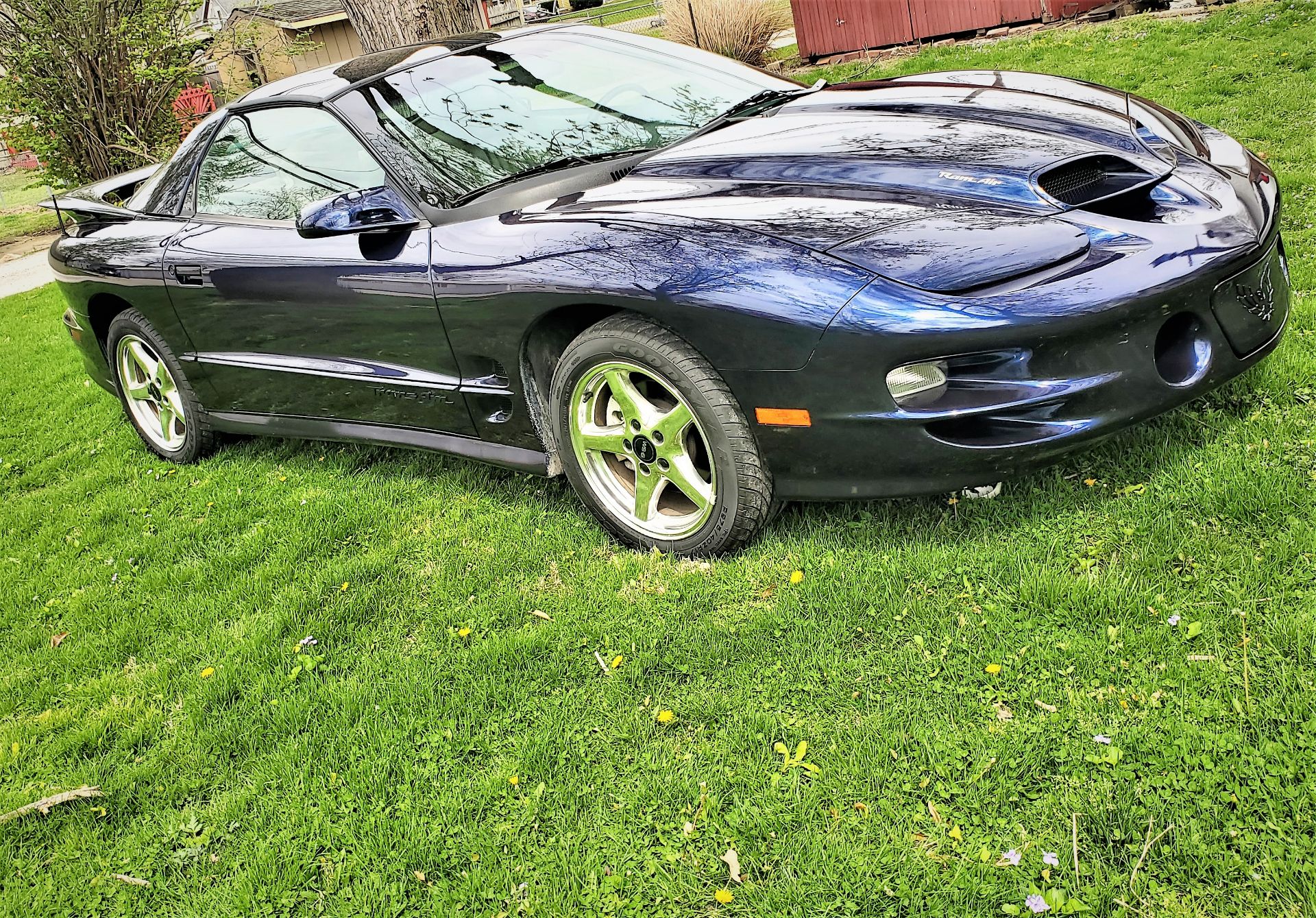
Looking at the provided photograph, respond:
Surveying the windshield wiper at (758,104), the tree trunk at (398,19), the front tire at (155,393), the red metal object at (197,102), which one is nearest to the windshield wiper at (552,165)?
the windshield wiper at (758,104)

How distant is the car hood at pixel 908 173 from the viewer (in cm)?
262

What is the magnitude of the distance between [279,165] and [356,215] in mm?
921

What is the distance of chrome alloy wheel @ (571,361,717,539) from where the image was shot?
3045mm

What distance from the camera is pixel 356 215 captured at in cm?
337

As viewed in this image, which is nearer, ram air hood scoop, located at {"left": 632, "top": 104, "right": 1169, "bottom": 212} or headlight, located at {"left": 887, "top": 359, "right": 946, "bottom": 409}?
headlight, located at {"left": 887, "top": 359, "right": 946, "bottom": 409}

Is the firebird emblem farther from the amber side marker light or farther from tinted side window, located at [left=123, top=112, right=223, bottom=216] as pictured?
tinted side window, located at [left=123, top=112, right=223, bottom=216]

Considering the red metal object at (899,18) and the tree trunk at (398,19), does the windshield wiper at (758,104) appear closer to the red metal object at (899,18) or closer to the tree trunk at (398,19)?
the tree trunk at (398,19)

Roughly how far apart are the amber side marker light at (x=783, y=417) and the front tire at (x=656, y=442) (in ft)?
0.23

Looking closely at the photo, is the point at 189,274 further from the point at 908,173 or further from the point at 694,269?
the point at 908,173

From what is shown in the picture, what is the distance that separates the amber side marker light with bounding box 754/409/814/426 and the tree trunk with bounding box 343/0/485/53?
5207mm

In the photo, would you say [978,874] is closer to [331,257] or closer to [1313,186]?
[331,257]

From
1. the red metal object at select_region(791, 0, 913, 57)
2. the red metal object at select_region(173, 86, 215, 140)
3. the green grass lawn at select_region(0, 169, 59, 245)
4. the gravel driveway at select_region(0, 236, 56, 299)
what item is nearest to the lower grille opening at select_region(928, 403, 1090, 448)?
the gravel driveway at select_region(0, 236, 56, 299)

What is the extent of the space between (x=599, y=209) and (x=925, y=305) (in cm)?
113

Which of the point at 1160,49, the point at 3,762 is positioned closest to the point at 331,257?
the point at 3,762
